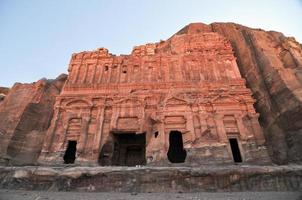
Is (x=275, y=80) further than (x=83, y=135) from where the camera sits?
Yes

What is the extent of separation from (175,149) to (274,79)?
27.6ft

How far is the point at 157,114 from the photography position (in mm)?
16328

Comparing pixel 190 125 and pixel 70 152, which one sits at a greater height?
pixel 190 125

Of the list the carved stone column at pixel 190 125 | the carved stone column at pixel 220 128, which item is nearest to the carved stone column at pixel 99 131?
the carved stone column at pixel 190 125

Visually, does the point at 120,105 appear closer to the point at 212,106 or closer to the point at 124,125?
the point at 124,125

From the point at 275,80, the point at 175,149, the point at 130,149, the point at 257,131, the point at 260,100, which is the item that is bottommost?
the point at 175,149

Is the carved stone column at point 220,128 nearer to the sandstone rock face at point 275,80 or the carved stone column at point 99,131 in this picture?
the sandstone rock face at point 275,80

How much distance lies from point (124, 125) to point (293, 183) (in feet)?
31.3

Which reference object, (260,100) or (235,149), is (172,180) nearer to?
(235,149)

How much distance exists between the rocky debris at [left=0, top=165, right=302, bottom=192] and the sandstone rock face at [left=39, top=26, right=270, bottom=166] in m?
2.94

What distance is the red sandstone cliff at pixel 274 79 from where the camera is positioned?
49.8ft

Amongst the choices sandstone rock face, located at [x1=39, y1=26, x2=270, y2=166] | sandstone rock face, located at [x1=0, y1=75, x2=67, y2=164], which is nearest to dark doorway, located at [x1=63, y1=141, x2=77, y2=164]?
sandstone rock face, located at [x1=39, y1=26, x2=270, y2=166]

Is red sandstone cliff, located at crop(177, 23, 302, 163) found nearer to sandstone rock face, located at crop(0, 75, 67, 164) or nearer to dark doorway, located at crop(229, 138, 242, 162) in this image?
dark doorway, located at crop(229, 138, 242, 162)

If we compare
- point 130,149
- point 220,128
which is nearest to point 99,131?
point 130,149
